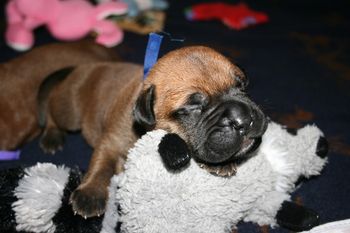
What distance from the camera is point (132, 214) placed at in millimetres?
2041

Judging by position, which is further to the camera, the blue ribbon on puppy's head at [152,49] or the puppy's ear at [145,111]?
the blue ribbon on puppy's head at [152,49]

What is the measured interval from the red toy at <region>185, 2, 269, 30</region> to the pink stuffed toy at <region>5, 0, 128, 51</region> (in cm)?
120

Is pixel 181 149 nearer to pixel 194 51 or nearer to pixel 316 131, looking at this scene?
pixel 194 51

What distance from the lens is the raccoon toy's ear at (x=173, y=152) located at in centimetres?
193

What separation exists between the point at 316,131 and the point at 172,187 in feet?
3.35

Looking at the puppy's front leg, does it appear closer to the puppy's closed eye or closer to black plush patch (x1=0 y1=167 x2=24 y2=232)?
black plush patch (x1=0 y1=167 x2=24 y2=232)

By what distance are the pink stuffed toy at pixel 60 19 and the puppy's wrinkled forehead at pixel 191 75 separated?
2174 mm

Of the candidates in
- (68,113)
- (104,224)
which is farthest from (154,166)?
(68,113)

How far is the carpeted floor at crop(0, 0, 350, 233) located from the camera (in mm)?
2842

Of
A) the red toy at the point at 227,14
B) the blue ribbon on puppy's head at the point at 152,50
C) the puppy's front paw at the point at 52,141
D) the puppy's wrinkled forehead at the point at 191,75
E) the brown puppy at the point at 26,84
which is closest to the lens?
the puppy's wrinkled forehead at the point at 191,75

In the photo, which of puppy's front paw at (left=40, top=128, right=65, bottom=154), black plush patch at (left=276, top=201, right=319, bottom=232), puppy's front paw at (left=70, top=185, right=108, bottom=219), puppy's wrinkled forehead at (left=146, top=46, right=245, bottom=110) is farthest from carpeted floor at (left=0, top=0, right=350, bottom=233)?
puppy's front paw at (left=70, top=185, right=108, bottom=219)

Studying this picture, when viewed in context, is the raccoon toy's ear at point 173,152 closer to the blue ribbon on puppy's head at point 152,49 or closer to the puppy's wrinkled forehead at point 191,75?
the puppy's wrinkled forehead at point 191,75

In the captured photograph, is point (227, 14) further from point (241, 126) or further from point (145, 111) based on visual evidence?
point (241, 126)

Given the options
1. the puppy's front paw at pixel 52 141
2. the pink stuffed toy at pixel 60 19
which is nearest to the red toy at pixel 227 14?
the pink stuffed toy at pixel 60 19
